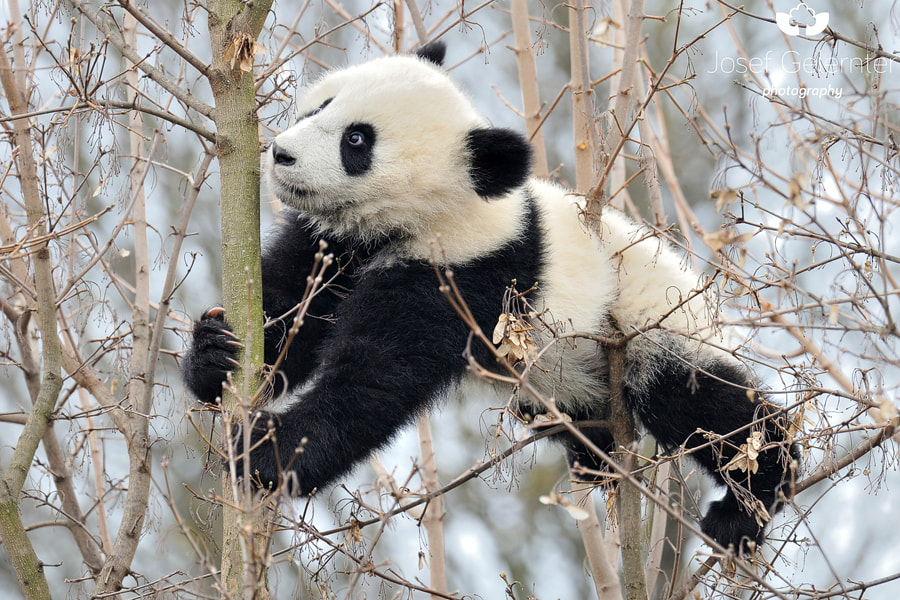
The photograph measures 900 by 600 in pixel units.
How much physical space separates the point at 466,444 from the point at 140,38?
670 cm

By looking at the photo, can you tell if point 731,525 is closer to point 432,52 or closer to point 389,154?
point 389,154

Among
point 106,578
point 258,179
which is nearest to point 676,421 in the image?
point 258,179

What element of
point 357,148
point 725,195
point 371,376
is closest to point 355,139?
point 357,148

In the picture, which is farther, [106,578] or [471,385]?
[471,385]

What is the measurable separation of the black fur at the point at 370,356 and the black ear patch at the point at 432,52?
3.26 ft

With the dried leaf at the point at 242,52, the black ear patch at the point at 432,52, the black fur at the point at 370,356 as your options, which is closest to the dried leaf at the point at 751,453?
the black fur at the point at 370,356

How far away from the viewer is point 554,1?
9.48m

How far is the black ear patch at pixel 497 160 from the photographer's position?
149 inches

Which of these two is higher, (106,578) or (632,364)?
(632,364)

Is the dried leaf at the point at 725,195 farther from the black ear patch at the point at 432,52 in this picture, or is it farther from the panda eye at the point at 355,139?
the black ear patch at the point at 432,52

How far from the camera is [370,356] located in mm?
3609

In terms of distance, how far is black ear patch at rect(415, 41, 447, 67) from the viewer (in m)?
4.35

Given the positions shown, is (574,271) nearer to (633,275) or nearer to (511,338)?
(633,275)

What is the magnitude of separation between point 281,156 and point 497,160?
0.90 m
